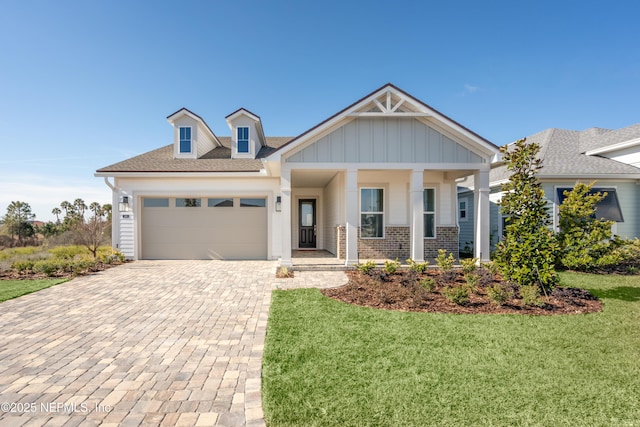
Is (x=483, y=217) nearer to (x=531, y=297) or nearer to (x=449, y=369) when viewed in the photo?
(x=531, y=297)

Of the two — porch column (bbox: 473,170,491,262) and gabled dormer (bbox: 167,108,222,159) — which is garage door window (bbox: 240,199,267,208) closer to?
gabled dormer (bbox: 167,108,222,159)

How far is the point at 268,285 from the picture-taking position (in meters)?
7.86

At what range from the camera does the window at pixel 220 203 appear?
12586 millimetres

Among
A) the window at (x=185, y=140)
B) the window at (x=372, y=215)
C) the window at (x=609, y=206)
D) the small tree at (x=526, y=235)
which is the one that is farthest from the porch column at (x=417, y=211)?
the window at (x=185, y=140)

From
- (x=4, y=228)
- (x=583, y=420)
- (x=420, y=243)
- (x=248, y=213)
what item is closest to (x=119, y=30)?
(x=248, y=213)

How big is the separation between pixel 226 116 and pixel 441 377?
1362cm

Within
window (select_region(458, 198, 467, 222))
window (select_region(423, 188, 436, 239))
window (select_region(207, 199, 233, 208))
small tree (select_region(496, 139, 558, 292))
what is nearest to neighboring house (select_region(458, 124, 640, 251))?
window (select_region(458, 198, 467, 222))

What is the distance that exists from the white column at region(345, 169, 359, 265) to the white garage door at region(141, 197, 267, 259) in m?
4.50

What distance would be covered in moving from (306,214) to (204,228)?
5.01m

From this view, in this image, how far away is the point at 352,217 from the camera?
9.44 meters

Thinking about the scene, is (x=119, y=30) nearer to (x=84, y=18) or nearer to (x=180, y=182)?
(x=84, y=18)

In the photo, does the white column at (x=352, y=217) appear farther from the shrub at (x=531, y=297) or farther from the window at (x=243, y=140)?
the window at (x=243, y=140)

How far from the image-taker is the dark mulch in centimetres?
569

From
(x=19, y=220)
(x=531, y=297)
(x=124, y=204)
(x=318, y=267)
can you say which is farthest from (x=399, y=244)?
(x=19, y=220)
